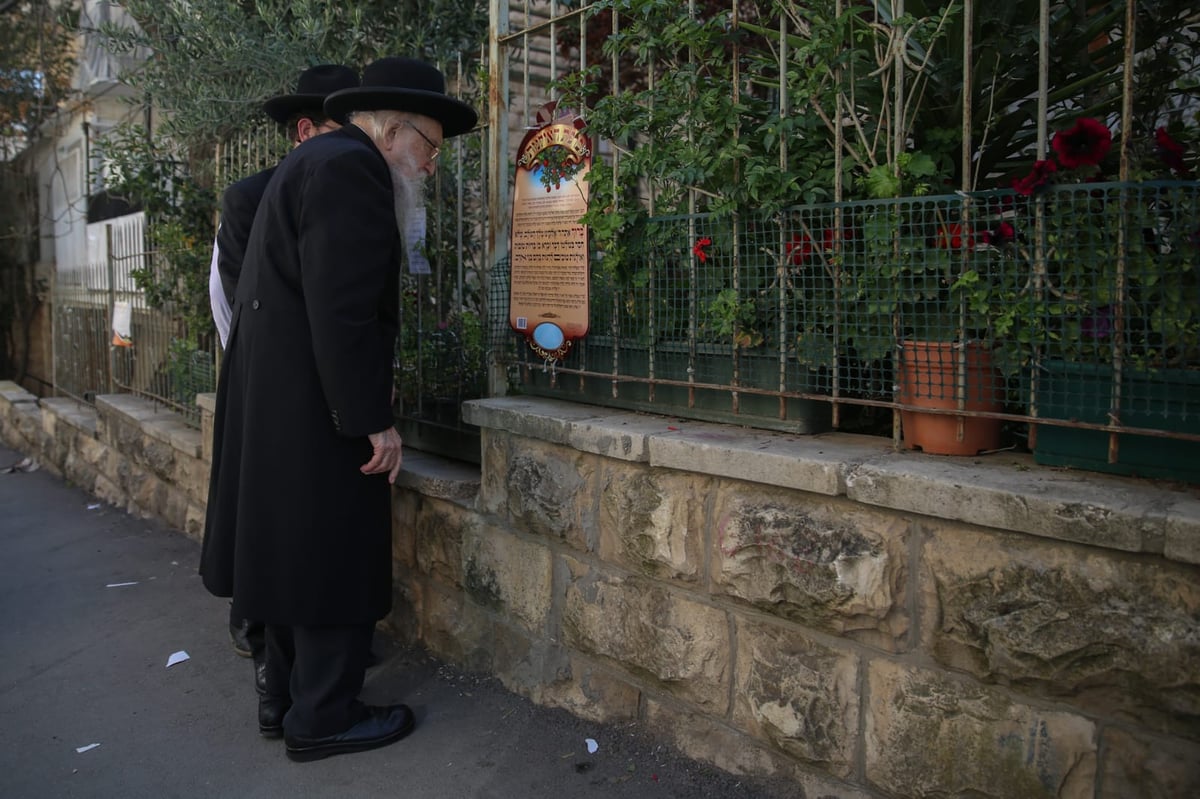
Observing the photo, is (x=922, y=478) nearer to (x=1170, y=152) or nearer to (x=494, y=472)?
(x=1170, y=152)

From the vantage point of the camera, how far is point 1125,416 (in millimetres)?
2031

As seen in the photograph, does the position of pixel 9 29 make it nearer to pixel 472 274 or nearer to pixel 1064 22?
pixel 472 274

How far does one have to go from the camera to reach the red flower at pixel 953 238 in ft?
7.22

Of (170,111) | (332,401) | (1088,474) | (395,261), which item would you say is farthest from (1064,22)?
(170,111)

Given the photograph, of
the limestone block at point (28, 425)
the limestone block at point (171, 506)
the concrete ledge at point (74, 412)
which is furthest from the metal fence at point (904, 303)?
the limestone block at point (28, 425)

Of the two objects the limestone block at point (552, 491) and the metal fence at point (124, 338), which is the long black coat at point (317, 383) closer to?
the limestone block at point (552, 491)

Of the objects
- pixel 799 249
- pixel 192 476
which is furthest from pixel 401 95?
pixel 192 476

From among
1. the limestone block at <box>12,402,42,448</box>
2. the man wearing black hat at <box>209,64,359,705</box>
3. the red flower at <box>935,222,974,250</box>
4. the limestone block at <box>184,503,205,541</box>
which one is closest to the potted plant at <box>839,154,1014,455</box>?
the red flower at <box>935,222,974,250</box>

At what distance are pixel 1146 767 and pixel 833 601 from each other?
0.71 meters

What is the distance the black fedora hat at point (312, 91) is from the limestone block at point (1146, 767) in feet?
11.1

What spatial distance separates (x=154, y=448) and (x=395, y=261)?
155 inches

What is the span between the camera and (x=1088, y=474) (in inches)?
82.7

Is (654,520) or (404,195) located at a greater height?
(404,195)

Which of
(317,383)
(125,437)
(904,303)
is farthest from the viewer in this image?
(125,437)
